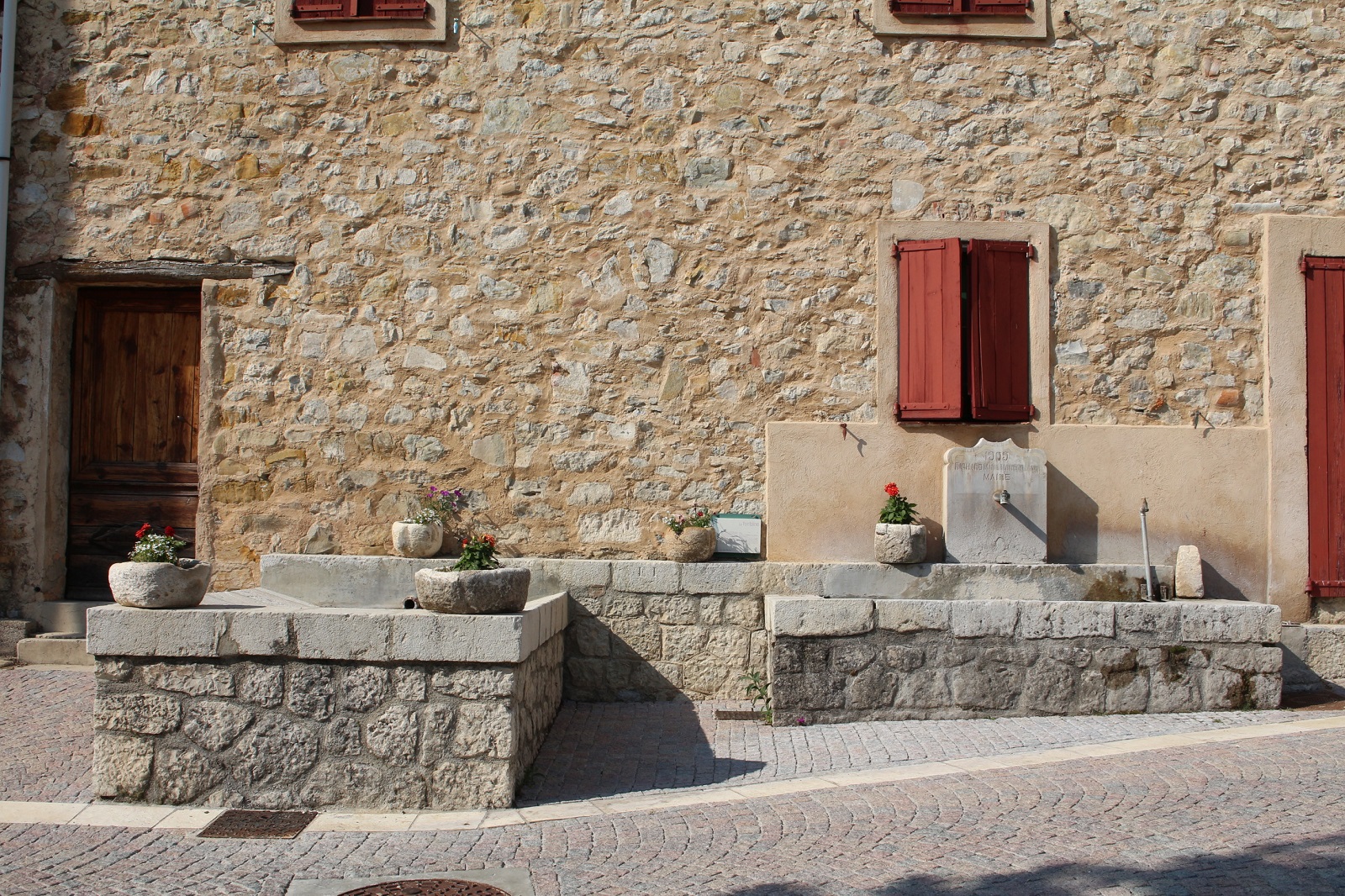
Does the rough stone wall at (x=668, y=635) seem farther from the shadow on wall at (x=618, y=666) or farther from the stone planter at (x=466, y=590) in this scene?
the stone planter at (x=466, y=590)

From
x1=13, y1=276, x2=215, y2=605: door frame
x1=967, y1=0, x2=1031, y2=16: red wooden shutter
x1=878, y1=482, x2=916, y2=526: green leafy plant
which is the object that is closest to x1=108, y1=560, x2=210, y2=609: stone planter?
x1=13, y1=276, x2=215, y2=605: door frame

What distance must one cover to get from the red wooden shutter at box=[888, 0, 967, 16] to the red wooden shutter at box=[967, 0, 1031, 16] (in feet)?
0.38

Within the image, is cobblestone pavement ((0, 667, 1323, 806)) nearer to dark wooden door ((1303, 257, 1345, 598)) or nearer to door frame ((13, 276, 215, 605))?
door frame ((13, 276, 215, 605))

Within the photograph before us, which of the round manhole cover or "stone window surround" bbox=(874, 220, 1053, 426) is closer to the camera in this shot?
the round manhole cover

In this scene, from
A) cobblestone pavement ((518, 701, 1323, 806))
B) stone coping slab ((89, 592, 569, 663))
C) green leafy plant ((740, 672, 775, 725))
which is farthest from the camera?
green leafy plant ((740, 672, 775, 725))

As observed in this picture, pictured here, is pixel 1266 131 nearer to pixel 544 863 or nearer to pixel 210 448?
pixel 544 863

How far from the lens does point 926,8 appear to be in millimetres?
6797

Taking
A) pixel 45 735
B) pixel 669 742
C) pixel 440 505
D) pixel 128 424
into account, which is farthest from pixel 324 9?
pixel 669 742

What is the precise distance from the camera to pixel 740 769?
4.94 meters

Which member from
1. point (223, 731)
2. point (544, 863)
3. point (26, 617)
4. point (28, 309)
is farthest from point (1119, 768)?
point (28, 309)

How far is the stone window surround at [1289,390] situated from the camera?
260 inches

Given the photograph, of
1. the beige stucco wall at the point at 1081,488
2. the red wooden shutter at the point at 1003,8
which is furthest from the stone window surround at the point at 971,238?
the red wooden shutter at the point at 1003,8

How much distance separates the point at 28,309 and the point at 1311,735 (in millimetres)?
8049

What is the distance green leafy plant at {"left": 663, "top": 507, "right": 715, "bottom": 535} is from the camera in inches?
250
